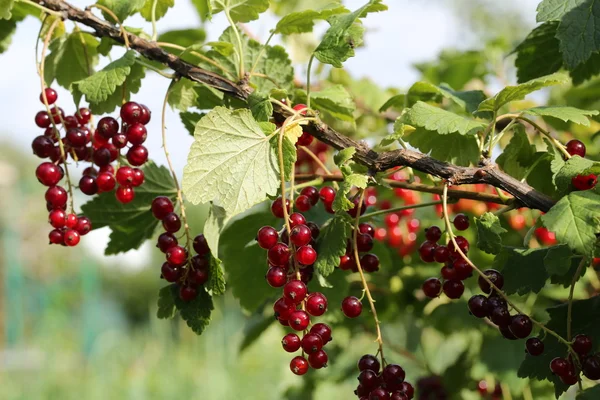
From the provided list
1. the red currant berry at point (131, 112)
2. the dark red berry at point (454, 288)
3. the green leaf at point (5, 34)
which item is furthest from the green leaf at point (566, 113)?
the green leaf at point (5, 34)

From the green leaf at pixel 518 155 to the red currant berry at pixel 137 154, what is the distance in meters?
0.58

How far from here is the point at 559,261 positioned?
88cm

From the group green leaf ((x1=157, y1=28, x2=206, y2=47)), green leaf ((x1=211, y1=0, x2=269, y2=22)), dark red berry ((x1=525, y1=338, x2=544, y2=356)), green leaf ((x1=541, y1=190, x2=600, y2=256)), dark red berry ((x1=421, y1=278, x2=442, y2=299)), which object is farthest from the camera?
green leaf ((x1=157, y1=28, x2=206, y2=47))

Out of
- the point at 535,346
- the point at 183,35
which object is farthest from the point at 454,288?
the point at 183,35

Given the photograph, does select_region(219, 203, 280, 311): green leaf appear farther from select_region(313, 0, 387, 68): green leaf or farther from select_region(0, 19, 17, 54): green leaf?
select_region(0, 19, 17, 54): green leaf

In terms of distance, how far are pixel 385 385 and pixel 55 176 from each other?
0.59 metres

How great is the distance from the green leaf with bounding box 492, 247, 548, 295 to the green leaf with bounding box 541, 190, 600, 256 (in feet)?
0.61

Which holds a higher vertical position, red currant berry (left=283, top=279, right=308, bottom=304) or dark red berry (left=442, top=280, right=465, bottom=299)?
red currant berry (left=283, top=279, right=308, bottom=304)

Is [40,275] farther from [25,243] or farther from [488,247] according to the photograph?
[488,247]

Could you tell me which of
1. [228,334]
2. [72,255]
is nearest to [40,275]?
[72,255]

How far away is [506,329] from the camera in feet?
2.86

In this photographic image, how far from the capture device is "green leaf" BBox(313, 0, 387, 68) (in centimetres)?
93

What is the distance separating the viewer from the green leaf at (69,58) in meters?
1.15

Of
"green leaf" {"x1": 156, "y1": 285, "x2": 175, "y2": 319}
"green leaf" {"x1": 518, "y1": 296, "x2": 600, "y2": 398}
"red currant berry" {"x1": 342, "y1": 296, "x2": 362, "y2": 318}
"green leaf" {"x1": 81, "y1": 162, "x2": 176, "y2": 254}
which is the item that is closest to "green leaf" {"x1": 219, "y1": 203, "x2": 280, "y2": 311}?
"green leaf" {"x1": 81, "y1": 162, "x2": 176, "y2": 254}
